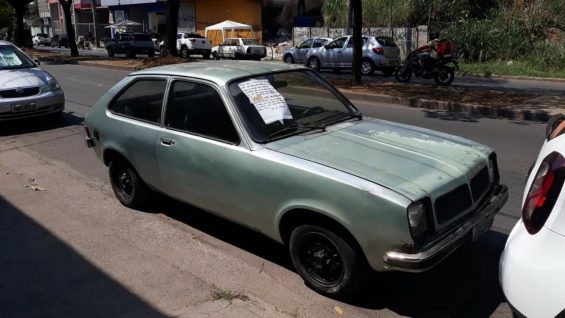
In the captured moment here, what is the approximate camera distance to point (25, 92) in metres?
9.47

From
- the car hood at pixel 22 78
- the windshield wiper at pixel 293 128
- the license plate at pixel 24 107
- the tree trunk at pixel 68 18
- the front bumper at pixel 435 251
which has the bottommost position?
the front bumper at pixel 435 251

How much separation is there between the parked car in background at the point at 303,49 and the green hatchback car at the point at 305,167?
62.4 feet

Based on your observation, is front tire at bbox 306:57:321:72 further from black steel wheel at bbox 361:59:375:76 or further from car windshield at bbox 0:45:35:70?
car windshield at bbox 0:45:35:70

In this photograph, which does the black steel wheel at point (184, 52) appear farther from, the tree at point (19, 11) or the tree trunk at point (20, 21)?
the tree trunk at point (20, 21)

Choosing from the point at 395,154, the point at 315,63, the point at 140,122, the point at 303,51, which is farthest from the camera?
the point at 303,51

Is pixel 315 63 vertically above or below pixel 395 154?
above

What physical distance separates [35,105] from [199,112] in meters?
6.45

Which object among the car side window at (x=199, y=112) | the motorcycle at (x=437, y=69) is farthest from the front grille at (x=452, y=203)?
the motorcycle at (x=437, y=69)

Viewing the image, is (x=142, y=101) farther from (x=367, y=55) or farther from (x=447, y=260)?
(x=367, y=55)

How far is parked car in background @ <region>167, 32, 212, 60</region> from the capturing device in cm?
3562

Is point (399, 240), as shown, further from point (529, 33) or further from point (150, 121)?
point (529, 33)

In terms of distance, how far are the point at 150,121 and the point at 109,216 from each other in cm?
114

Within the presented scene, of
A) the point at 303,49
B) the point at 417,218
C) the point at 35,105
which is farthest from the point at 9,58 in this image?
the point at 303,49

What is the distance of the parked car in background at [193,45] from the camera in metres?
35.6
